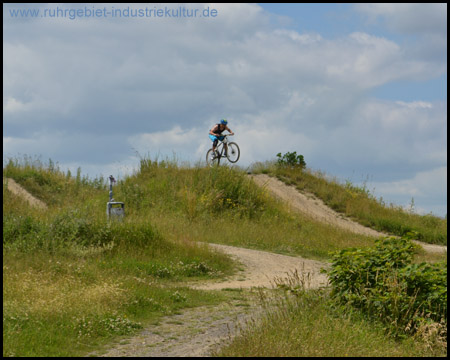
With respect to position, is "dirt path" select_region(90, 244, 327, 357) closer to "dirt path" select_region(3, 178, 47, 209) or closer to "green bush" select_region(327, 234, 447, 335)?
"green bush" select_region(327, 234, 447, 335)

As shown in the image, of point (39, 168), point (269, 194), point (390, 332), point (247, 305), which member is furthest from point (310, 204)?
point (390, 332)

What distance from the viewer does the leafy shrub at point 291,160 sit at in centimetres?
3055

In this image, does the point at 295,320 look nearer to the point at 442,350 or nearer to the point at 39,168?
the point at 442,350

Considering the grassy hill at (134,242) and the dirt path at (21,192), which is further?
the dirt path at (21,192)

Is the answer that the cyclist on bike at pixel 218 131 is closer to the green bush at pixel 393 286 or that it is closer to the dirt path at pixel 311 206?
the dirt path at pixel 311 206

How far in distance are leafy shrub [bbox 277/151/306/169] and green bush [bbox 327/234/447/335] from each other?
71.0 feet

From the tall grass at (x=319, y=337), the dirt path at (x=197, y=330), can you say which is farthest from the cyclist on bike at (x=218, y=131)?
the tall grass at (x=319, y=337)

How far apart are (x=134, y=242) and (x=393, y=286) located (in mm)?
8013

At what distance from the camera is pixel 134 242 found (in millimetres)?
14234

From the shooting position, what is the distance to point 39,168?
31.3 m

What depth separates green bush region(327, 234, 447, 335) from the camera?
25.5 ft

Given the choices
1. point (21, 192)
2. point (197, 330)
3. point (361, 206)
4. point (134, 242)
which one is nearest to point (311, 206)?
point (361, 206)

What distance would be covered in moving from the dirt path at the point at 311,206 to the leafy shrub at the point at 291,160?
6.66ft

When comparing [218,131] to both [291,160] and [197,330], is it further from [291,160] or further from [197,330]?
[197,330]
